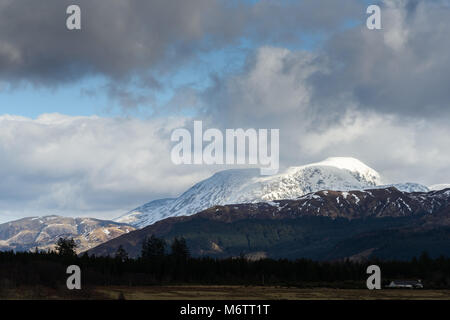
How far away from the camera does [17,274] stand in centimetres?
14788

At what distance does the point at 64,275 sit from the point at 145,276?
44169 mm

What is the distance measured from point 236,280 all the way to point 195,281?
12602mm

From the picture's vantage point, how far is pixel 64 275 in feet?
492
